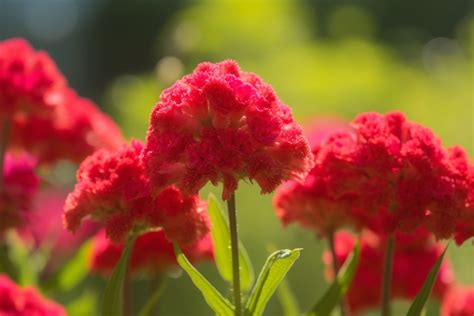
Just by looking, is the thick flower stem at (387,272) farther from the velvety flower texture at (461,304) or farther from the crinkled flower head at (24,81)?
the crinkled flower head at (24,81)

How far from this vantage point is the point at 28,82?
125cm

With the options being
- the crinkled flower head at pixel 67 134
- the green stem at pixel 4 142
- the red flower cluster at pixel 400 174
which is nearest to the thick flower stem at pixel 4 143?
the green stem at pixel 4 142

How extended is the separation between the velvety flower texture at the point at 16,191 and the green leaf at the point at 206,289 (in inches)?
16.6

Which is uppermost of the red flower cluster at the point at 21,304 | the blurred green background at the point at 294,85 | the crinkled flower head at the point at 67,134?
the blurred green background at the point at 294,85

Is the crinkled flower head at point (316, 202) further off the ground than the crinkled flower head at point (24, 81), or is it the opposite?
the crinkled flower head at point (24, 81)

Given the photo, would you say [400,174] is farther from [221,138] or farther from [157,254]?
[157,254]

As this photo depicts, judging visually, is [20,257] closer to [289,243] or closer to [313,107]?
[289,243]

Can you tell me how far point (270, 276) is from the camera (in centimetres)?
84

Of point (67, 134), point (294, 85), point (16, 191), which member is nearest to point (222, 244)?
point (16, 191)

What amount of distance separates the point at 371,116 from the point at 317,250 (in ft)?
7.17

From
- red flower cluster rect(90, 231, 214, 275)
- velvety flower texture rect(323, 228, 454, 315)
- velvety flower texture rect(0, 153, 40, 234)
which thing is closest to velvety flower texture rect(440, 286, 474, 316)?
velvety flower texture rect(323, 228, 454, 315)

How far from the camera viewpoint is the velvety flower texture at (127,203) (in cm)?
85

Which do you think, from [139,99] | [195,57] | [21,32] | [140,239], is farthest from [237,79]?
[21,32]

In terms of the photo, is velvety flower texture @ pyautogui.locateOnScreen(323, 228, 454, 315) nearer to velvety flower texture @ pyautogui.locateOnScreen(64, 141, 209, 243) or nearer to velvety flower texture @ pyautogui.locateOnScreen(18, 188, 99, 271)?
velvety flower texture @ pyautogui.locateOnScreen(64, 141, 209, 243)
